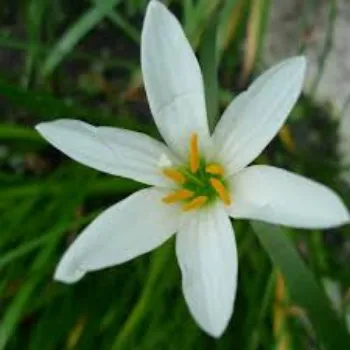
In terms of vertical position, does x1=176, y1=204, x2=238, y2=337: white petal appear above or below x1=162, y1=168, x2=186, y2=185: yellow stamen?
below

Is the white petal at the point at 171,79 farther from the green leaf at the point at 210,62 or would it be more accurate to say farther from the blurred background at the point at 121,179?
the blurred background at the point at 121,179

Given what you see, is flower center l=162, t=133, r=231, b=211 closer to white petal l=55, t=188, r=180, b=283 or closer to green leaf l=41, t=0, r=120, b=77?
white petal l=55, t=188, r=180, b=283

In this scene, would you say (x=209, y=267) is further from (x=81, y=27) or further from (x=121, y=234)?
(x=81, y=27)

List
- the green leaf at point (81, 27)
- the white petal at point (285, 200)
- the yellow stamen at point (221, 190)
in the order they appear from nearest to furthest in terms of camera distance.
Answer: the white petal at point (285, 200), the yellow stamen at point (221, 190), the green leaf at point (81, 27)

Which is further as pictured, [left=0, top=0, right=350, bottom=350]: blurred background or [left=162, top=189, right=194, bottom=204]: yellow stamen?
[left=0, top=0, right=350, bottom=350]: blurred background

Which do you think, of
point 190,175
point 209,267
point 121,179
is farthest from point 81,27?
point 209,267

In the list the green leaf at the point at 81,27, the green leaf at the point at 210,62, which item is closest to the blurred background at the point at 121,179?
the green leaf at the point at 81,27

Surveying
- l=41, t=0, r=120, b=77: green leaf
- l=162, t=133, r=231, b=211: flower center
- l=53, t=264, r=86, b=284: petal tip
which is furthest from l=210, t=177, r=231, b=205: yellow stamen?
l=41, t=0, r=120, b=77: green leaf

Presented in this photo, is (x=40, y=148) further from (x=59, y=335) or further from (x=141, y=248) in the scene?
(x=141, y=248)
